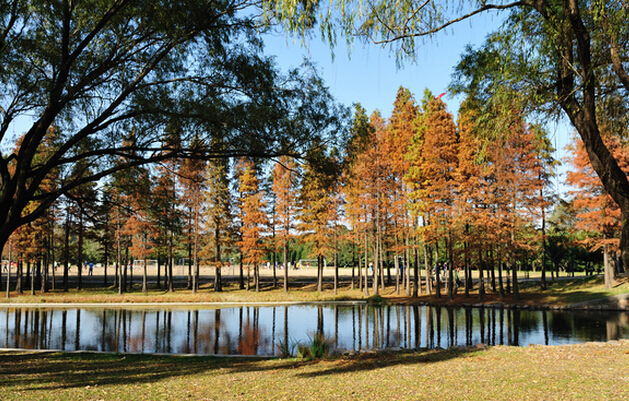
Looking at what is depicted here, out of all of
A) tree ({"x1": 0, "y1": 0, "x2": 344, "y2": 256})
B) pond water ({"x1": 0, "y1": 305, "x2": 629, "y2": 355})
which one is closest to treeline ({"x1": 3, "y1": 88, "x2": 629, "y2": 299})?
pond water ({"x1": 0, "y1": 305, "x2": 629, "y2": 355})

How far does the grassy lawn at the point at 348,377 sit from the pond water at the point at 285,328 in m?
4.63

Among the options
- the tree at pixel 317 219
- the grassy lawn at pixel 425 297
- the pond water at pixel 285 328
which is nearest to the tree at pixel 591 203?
the grassy lawn at pixel 425 297

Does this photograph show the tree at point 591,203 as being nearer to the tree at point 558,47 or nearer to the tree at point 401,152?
the tree at point 401,152

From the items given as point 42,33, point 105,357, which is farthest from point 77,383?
point 42,33

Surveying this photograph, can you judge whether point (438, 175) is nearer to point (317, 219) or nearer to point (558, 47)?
point (317, 219)

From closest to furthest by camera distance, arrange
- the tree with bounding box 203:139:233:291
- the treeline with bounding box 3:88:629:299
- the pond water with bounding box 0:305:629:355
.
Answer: the pond water with bounding box 0:305:629:355
the treeline with bounding box 3:88:629:299
the tree with bounding box 203:139:233:291

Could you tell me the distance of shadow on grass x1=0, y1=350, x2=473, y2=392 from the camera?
736 cm

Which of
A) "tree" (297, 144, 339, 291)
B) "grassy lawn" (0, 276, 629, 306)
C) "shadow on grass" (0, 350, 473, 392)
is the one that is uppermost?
"tree" (297, 144, 339, 291)

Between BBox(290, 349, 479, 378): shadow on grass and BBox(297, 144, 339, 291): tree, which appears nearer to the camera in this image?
BBox(290, 349, 479, 378): shadow on grass

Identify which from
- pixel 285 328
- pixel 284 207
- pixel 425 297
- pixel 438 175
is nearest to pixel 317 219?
pixel 284 207

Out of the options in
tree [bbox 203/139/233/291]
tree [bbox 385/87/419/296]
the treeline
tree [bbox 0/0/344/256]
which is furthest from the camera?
tree [bbox 203/139/233/291]

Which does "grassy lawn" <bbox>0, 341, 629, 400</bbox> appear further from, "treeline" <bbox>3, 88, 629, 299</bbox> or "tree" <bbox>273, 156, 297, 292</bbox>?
"tree" <bbox>273, 156, 297, 292</bbox>

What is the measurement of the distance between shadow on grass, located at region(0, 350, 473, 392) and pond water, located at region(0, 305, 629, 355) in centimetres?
356

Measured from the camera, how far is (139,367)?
895cm
